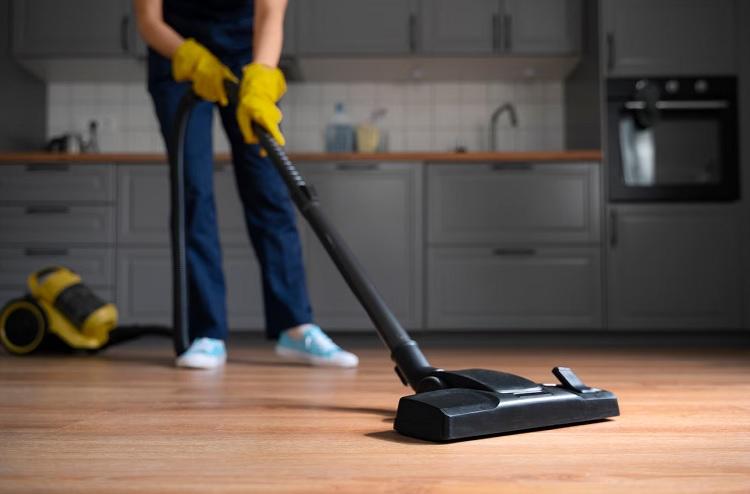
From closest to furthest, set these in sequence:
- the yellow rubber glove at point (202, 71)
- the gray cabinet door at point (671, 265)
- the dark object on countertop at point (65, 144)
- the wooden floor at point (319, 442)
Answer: the wooden floor at point (319, 442) → the yellow rubber glove at point (202, 71) → the gray cabinet door at point (671, 265) → the dark object on countertop at point (65, 144)

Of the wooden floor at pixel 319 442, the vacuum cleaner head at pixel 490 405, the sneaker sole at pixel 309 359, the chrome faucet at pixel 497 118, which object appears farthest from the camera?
the chrome faucet at pixel 497 118

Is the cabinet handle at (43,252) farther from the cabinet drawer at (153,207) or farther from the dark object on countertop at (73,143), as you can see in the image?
the dark object on countertop at (73,143)

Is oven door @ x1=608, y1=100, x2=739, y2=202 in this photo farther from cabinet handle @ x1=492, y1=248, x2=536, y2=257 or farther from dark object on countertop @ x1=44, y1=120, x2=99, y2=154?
dark object on countertop @ x1=44, y1=120, x2=99, y2=154

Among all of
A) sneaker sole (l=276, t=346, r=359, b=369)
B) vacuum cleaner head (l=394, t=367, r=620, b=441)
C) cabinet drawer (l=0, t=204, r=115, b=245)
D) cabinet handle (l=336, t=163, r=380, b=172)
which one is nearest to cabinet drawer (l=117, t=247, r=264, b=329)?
cabinet drawer (l=0, t=204, r=115, b=245)

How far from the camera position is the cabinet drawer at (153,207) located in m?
3.24

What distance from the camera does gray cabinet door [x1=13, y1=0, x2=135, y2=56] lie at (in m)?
3.51

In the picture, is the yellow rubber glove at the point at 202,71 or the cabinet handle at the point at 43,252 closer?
the yellow rubber glove at the point at 202,71

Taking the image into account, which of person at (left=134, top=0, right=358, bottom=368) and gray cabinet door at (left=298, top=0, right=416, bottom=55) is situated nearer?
person at (left=134, top=0, right=358, bottom=368)

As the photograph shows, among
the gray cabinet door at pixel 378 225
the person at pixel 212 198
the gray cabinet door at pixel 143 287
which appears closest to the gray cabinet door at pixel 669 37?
the gray cabinet door at pixel 378 225

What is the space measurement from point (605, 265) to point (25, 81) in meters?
2.81

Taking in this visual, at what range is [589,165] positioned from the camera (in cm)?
324

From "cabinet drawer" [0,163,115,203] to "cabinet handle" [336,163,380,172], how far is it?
96 cm

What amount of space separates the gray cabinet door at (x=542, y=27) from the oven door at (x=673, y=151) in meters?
0.40

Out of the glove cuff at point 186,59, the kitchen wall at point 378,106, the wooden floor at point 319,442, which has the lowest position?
the wooden floor at point 319,442
